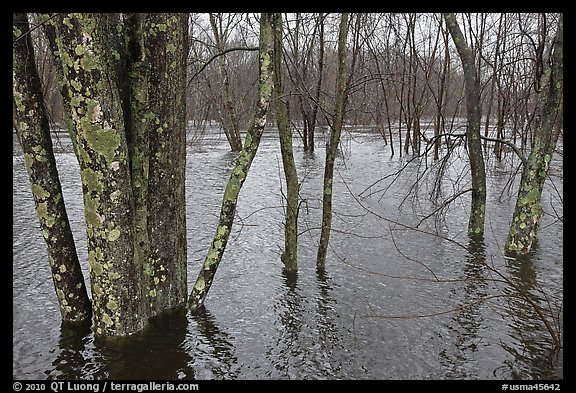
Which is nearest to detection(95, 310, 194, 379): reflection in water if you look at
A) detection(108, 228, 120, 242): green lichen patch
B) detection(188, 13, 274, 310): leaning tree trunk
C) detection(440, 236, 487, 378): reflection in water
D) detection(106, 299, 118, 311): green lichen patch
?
detection(106, 299, 118, 311): green lichen patch

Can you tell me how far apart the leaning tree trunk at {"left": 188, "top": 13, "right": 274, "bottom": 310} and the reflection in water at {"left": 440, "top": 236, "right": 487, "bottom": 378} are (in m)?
2.25

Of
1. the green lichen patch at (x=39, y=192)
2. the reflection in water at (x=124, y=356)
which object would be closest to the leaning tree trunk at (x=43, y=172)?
the green lichen patch at (x=39, y=192)

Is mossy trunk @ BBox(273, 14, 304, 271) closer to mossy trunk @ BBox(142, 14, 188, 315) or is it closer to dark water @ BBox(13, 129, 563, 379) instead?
dark water @ BBox(13, 129, 563, 379)

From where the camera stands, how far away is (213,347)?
4242 mm

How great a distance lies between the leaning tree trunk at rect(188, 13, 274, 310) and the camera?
4.61 m

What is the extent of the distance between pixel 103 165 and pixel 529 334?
3.93 m

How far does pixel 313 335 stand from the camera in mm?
4441

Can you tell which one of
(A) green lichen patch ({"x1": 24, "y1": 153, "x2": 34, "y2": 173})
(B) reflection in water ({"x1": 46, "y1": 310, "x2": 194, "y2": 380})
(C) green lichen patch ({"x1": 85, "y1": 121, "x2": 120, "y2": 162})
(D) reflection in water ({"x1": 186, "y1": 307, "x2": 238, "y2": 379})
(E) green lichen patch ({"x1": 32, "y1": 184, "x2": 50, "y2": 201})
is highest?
(C) green lichen patch ({"x1": 85, "y1": 121, "x2": 120, "y2": 162})

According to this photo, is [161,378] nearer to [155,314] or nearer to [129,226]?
[155,314]

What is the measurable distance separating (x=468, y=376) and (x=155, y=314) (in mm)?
2777

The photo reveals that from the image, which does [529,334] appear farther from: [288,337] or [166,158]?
[166,158]

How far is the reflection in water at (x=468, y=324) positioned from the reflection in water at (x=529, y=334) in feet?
0.89

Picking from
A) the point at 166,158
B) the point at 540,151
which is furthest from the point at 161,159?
the point at 540,151

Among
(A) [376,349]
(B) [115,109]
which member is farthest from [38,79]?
(A) [376,349]
